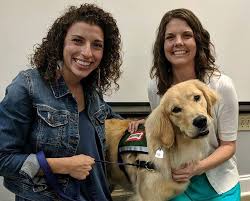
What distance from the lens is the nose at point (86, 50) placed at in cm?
126

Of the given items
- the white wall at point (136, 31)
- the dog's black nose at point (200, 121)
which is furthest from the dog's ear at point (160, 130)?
the white wall at point (136, 31)

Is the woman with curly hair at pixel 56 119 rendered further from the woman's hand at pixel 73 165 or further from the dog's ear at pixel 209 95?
the dog's ear at pixel 209 95

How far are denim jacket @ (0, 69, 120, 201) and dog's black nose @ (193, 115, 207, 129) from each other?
1.50 feet

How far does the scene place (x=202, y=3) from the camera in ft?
7.52

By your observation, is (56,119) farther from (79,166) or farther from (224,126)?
(224,126)

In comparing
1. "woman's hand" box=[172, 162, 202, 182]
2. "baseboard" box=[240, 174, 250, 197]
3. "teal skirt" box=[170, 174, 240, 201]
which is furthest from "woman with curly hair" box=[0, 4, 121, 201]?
"baseboard" box=[240, 174, 250, 197]

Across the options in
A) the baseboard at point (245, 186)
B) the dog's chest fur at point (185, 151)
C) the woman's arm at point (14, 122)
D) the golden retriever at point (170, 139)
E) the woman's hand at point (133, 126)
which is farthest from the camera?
the baseboard at point (245, 186)

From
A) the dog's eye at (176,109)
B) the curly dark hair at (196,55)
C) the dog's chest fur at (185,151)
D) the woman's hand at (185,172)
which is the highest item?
the curly dark hair at (196,55)

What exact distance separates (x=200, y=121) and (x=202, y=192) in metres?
0.47

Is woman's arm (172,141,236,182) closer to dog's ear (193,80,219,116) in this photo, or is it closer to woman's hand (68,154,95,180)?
dog's ear (193,80,219,116)

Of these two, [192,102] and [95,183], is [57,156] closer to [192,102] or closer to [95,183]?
[95,183]

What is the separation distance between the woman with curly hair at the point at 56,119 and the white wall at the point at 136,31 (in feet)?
1.73

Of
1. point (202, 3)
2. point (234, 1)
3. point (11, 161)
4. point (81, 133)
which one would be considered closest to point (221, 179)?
point (81, 133)

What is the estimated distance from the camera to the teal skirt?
5.41ft
